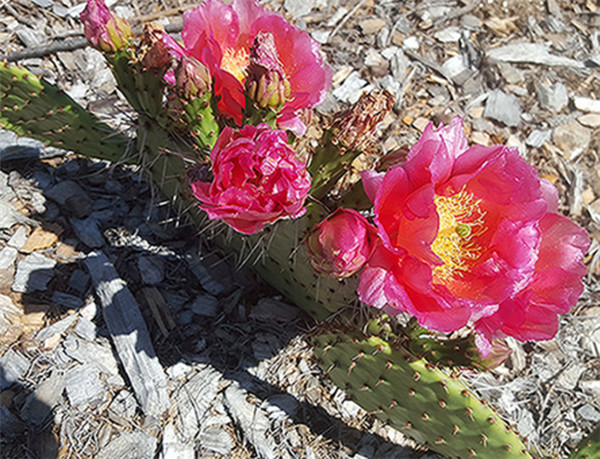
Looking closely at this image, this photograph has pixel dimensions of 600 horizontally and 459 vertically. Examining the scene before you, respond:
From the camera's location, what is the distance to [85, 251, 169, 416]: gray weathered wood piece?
1.56 metres

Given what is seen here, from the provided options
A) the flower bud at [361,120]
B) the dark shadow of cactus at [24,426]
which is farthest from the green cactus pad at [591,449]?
the dark shadow of cactus at [24,426]

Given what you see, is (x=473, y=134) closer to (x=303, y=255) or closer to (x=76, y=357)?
(x=303, y=255)

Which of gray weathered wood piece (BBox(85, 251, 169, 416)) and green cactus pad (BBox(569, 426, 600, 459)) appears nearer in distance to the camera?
green cactus pad (BBox(569, 426, 600, 459))

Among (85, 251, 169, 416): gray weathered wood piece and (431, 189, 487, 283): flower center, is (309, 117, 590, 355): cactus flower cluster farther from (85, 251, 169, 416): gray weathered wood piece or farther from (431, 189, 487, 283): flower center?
→ (85, 251, 169, 416): gray weathered wood piece

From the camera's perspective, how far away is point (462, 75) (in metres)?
2.55

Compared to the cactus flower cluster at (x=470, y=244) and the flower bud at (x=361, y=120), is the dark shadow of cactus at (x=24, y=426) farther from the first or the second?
the flower bud at (x=361, y=120)

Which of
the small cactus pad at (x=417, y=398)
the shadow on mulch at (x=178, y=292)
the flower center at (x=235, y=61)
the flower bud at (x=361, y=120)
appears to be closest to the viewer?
the flower bud at (x=361, y=120)

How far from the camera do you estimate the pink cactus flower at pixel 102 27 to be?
53.5 inches

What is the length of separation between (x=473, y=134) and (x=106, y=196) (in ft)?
4.82

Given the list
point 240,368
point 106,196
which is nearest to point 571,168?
point 240,368

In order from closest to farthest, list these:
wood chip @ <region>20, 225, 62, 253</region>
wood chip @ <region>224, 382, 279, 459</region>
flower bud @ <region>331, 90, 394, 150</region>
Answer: flower bud @ <region>331, 90, 394, 150</region> → wood chip @ <region>224, 382, 279, 459</region> → wood chip @ <region>20, 225, 62, 253</region>

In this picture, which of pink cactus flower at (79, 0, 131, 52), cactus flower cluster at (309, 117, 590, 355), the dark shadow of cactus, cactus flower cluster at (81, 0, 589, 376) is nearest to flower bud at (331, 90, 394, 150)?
cactus flower cluster at (81, 0, 589, 376)

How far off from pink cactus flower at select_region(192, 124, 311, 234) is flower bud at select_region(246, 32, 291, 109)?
5.0 inches

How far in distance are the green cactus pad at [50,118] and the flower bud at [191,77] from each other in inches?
21.0
